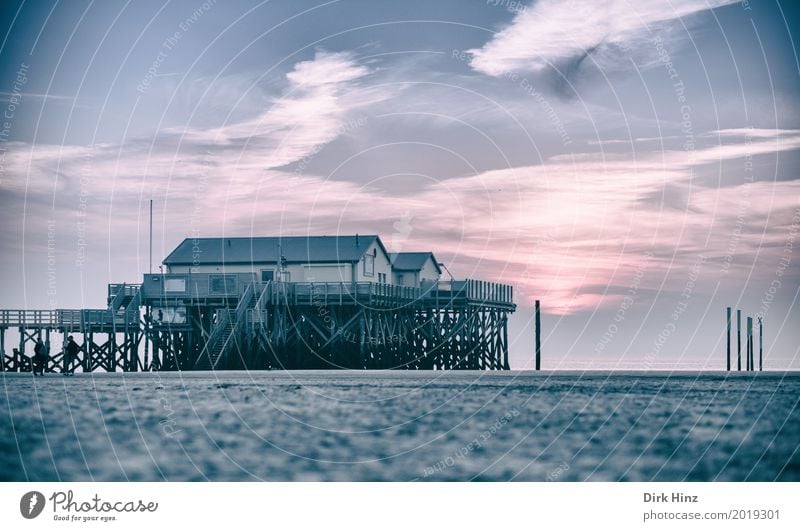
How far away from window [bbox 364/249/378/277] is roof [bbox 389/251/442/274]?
5125 mm

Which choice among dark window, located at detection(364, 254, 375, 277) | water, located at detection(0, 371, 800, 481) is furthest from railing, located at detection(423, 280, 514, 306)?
water, located at detection(0, 371, 800, 481)

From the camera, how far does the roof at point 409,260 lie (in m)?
73.2

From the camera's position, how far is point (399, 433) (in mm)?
24859

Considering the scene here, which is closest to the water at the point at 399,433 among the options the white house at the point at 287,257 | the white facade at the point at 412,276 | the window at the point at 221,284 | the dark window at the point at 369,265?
the window at the point at 221,284

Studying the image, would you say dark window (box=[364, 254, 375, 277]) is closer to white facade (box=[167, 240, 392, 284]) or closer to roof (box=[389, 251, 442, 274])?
white facade (box=[167, 240, 392, 284])

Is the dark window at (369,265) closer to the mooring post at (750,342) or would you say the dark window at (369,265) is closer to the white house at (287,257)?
the white house at (287,257)

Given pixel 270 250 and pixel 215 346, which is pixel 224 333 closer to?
pixel 215 346

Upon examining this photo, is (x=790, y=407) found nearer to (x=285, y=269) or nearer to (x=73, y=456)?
(x=73, y=456)

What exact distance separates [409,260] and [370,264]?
8.11 m

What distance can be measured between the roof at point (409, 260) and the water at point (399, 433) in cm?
3447

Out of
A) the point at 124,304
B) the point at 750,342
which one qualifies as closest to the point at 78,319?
the point at 124,304

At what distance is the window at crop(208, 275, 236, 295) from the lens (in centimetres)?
5943

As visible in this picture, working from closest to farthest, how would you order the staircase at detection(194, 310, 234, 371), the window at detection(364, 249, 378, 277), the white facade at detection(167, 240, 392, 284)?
the staircase at detection(194, 310, 234, 371)
the white facade at detection(167, 240, 392, 284)
the window at detection(364, 249, 378, 277)
